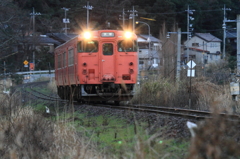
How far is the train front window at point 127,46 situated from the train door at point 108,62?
0.30 m

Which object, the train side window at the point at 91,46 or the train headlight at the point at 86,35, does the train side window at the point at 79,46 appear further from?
the train headlight at the point at 86,35

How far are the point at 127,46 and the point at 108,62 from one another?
0.93 meters

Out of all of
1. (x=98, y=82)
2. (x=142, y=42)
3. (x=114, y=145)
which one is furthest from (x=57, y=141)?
(x=142, y=42)

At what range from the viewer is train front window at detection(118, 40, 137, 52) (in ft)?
51.8

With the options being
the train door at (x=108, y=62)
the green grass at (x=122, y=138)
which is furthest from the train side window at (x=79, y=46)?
the green grass at (x=122, y=138)

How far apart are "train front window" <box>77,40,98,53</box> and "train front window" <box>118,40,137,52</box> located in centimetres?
87

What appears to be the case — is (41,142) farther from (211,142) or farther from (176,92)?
(176,92)

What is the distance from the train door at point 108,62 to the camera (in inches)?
612

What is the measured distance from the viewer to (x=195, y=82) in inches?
752

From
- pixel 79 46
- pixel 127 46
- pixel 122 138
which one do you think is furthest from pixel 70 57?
pixel 122 138

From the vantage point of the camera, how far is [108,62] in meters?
15.7

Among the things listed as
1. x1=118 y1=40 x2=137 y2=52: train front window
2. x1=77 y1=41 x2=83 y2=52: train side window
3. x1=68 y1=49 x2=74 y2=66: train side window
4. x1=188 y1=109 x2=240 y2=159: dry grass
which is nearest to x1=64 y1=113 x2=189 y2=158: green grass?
x1=188 y1=109 x2=240 y2=159: dry grass

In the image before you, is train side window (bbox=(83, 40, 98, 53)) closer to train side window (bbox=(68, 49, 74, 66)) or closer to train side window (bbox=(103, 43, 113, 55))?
train side window (bbox=(103, 43, 113, 55))

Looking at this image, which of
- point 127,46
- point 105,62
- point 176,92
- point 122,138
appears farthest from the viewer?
point 176,92
